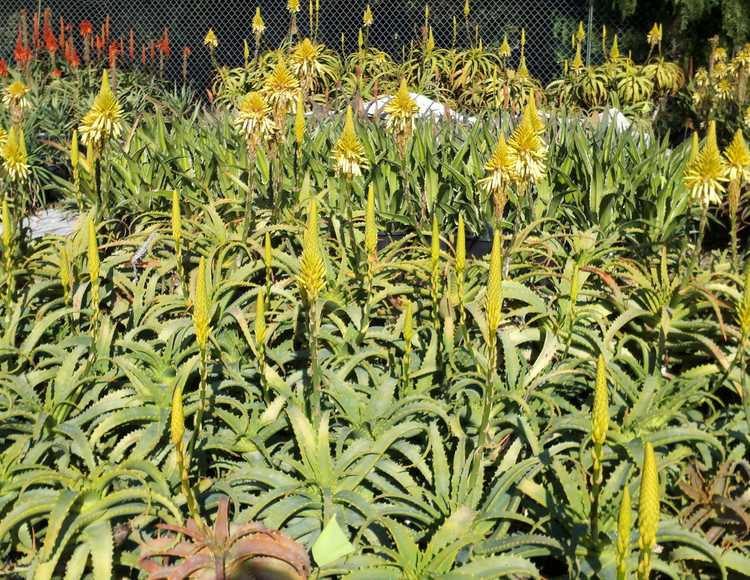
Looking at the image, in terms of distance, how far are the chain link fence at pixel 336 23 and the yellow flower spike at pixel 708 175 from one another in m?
8.25

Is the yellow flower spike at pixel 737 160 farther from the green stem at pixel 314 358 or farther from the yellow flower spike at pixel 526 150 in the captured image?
the green stem at pixel 314 358

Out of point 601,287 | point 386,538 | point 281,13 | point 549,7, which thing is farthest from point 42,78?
point 386,538

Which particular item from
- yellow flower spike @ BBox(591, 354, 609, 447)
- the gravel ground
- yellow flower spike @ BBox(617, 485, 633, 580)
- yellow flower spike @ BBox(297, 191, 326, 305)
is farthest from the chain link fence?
yellow flower spike @ BBox(617, 485, 633, 580)

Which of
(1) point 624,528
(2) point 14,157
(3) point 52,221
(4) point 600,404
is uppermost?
(2) point 14,157

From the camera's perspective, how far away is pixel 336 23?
13.1 metres

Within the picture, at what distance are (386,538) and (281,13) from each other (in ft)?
41.1

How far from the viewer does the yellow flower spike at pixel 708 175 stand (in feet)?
8.84

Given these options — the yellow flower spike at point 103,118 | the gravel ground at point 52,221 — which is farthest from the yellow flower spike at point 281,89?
the gravel ground at point 52,221

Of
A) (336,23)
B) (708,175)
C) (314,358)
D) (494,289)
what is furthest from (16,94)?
(336,23)

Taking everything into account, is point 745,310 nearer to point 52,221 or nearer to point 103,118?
point 103,118

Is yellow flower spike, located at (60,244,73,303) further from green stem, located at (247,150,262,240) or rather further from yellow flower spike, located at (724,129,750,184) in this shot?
yellow flower spike, located at (724,129,750,184)

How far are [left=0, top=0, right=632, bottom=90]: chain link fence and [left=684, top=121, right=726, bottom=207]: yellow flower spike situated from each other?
8250 millimetres

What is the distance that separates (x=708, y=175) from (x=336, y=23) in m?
11.2

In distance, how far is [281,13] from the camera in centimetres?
1348
